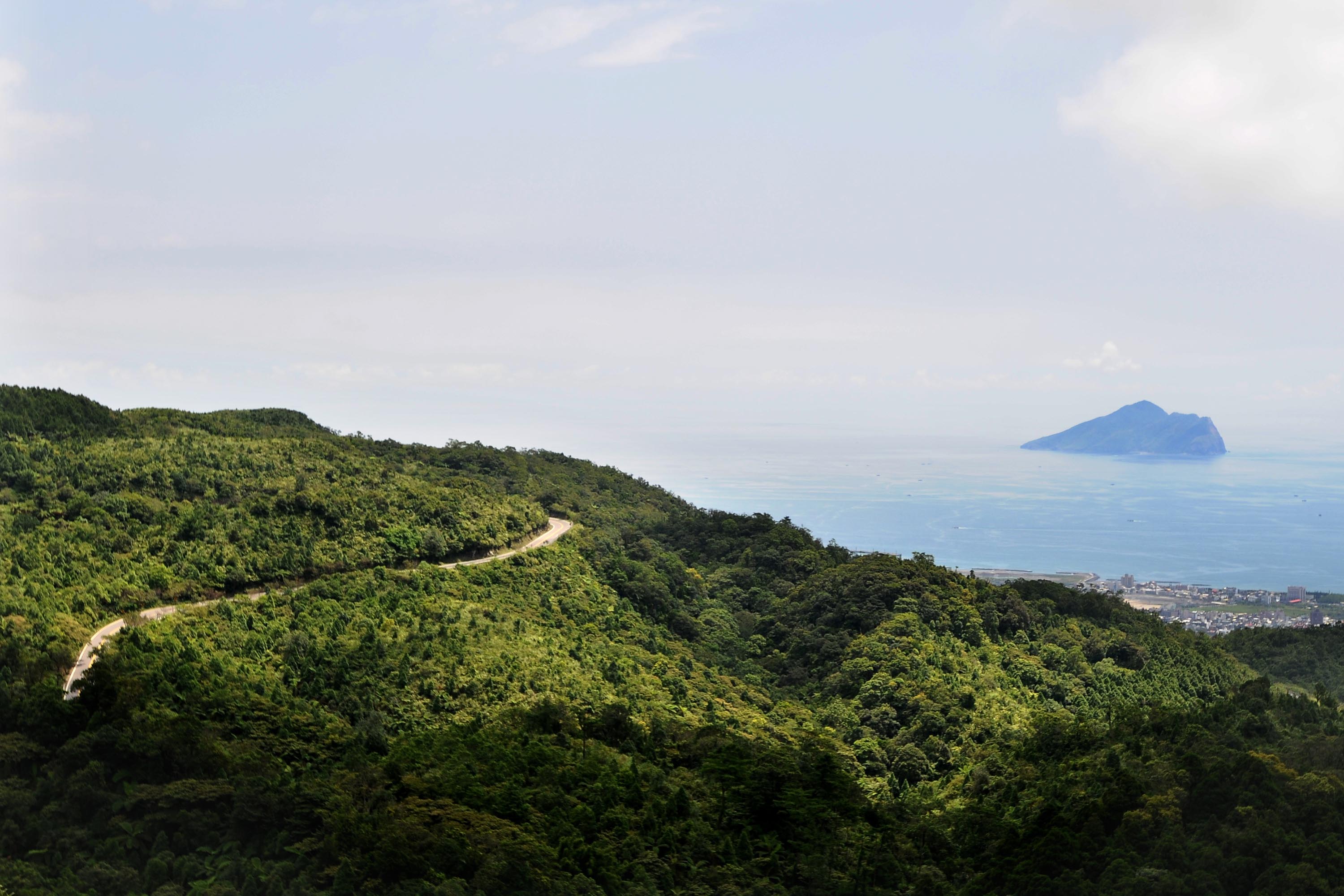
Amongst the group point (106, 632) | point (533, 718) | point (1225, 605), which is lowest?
point (1225, 605)

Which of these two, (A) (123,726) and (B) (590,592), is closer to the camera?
(A) (123,726)

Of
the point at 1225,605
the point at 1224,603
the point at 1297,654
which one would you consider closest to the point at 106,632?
the point at 1297,654

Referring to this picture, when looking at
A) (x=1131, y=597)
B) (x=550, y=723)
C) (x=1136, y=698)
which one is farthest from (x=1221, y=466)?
(x=550, y=723)

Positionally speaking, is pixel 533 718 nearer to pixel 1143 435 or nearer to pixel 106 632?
pixel 106 632

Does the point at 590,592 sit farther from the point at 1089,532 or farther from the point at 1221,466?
the point at 1221,466

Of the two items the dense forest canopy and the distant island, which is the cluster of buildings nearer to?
the dense forest canopy

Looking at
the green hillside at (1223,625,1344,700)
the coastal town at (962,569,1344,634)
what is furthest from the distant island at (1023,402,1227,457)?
the green hillside at (1223,625,1344,700)

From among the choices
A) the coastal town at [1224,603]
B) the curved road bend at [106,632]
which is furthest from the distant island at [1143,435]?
the curved road bend at [106,632]
